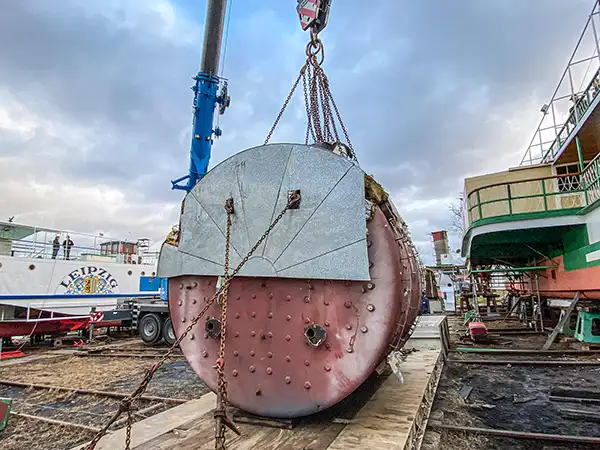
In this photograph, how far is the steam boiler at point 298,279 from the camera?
240cm

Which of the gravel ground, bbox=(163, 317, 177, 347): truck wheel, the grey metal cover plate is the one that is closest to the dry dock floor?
the grey metal cover plate

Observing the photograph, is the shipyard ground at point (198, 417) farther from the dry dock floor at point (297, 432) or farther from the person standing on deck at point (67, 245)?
the person standing on deck at point (67, 245)

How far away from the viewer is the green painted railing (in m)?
8.30

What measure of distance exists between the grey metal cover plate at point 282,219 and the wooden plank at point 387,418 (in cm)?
98

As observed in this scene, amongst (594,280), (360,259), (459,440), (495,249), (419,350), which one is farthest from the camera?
(495,249)

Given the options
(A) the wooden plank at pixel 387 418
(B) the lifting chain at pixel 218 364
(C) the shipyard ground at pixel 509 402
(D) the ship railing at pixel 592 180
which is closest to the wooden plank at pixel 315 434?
(A) the wooden plank at pixel 387 418

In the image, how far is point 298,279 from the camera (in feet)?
8.42

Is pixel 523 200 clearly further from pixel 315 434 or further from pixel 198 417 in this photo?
pixel 198 417

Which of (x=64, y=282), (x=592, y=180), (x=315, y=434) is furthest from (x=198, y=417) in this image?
(x=64, y=282)

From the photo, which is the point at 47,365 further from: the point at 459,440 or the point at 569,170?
the point at 569,170

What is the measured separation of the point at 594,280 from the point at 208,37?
35.3 feet

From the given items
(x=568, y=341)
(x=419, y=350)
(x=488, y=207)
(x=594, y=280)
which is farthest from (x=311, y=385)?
(x=488, y=207)

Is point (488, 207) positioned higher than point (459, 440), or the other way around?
point (488, 207)

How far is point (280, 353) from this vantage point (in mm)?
2518
